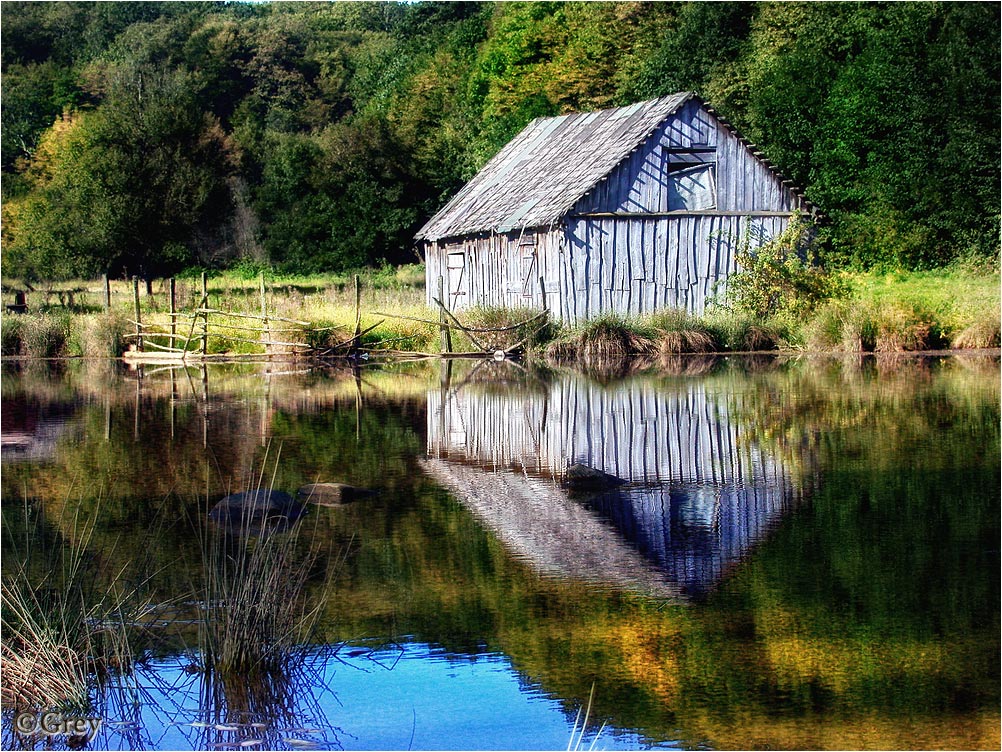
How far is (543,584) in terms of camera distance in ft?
29.0

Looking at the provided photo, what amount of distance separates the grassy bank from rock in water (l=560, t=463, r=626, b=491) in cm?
1631

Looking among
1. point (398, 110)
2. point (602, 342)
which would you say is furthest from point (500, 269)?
point (398, 110)

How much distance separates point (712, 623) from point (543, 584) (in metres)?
1.38

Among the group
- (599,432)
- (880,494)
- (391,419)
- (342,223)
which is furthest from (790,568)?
(342,223)

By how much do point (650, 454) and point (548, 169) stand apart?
73.6 ft

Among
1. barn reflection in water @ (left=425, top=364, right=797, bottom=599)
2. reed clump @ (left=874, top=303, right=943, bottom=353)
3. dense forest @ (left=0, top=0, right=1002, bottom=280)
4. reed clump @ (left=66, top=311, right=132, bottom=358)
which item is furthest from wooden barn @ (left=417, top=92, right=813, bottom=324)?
barn reflection in water @ (left=425, top=364, right=797, bottom=599)

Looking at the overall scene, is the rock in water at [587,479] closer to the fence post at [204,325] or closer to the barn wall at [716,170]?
the fence post at [204,325]

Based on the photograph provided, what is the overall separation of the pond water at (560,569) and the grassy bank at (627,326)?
10560mm

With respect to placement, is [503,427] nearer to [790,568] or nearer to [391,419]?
[391,419]

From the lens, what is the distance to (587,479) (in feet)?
42.1

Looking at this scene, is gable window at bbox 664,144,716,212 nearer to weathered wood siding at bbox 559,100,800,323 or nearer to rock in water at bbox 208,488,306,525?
weathered wood siding at bbox 559,100,800,323

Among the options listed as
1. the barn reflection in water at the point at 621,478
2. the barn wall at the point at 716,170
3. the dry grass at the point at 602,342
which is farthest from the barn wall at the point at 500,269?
the barn reflection in water at the point at 621,478

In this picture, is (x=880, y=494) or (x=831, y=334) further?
(x=831, y=334)

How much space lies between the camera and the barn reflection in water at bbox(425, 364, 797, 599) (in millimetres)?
9617
